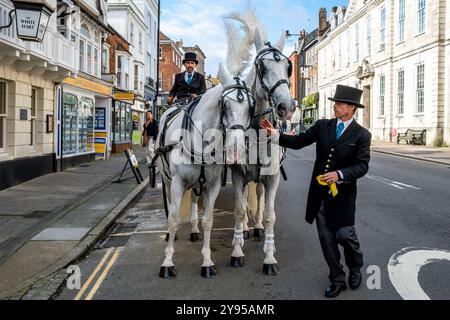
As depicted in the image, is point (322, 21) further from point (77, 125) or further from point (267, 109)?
point (267, 109)

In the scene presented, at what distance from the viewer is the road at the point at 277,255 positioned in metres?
→ 4.54

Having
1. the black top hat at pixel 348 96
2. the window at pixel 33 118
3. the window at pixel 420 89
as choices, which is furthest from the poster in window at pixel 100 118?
the window at pixel 420 89

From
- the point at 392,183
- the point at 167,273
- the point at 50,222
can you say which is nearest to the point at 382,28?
the point at 392,183

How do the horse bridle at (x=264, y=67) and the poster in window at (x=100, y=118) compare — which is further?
the poster in window at (x=100, y=118)

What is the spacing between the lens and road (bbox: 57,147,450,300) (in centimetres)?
454

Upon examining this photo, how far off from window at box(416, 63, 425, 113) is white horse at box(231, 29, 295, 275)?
1143 inches

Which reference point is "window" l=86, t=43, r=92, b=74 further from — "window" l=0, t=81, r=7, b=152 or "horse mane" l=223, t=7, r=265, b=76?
"horse mane" l=223, t=7, r=265, b=76

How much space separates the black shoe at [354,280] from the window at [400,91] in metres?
32.2

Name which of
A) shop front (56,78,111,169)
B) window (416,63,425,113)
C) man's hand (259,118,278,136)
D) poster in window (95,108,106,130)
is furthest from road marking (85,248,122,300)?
window (416,63,425,113)

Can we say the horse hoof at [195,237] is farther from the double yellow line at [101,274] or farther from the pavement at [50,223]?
the pavement at [50,223]

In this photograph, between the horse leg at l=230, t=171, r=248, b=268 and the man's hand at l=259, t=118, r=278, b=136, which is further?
the horse leg at l=230, t=171, r=248, b=268

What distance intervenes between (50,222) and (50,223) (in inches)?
3.2
